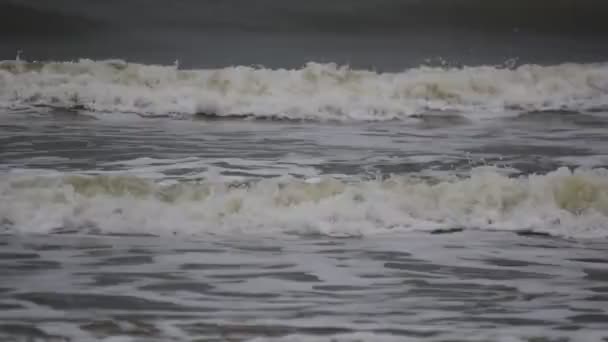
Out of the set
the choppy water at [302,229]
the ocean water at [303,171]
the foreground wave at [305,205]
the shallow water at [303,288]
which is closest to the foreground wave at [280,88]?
the ocean water at [303,171]

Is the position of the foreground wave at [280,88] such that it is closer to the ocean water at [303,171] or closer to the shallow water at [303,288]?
the ocean water at [303,171]

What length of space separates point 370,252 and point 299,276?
16.2 inches

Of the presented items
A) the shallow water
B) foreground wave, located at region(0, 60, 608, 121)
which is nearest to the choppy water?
the shallow water

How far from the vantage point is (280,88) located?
5691 mm

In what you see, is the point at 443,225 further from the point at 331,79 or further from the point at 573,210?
the point at 331,79

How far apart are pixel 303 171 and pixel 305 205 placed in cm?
55

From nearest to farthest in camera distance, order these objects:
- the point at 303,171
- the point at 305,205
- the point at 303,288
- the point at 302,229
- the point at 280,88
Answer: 1. the point at 303,288
2. the point at 302,229
3. the point at 305,205
4. the point at 303,171
5. the point at 280,88

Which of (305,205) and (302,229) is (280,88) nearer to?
(305,205)

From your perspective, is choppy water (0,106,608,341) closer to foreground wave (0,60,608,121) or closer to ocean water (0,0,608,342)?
ocean water (0,0,608,342)

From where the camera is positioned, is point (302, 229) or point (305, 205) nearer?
point (302, 229)

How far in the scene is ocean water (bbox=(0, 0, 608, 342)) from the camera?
255 cm

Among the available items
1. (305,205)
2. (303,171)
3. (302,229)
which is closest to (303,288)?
(302,229)

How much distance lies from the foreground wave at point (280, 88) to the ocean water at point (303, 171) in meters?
0.01

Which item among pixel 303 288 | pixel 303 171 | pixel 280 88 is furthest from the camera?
pixel 280 88
